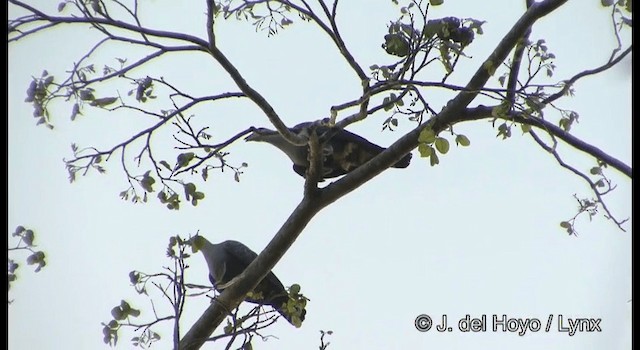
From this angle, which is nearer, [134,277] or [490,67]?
[490,67]

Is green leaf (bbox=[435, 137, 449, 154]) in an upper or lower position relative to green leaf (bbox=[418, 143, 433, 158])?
upper

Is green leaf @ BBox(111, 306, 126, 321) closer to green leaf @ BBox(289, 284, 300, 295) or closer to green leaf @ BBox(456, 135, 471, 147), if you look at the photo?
green leaf @ BBox(289, 284, 300, 295)

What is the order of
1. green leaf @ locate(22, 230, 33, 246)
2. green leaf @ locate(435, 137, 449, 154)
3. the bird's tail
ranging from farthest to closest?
1. the bird's tail
2. green leaf @ locate(22, 230, 33, 246)
3. green leaf @ locate(435, 137, 449, 154)

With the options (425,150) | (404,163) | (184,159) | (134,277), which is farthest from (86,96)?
(404,163)

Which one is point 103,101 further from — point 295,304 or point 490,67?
point 490,67

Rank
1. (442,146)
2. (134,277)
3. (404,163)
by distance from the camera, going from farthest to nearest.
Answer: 1. (404,163)
2. (134,277)
3. (442,146)

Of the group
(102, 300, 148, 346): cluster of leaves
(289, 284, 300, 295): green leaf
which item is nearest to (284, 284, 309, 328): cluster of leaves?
(289, 284, 300, 295): green leaf

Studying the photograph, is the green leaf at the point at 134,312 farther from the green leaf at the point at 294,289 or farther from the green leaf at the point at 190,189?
the green leaf at the point at 294,289

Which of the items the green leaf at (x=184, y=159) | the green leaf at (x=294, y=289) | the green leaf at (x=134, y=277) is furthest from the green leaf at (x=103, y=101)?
the green leaf at (x=294, y=289)

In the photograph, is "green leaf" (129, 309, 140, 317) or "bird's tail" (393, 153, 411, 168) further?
"bird's tail" (393, 153, 411, 168)

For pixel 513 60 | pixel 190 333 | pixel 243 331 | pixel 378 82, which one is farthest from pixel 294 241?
pixel 513 60
